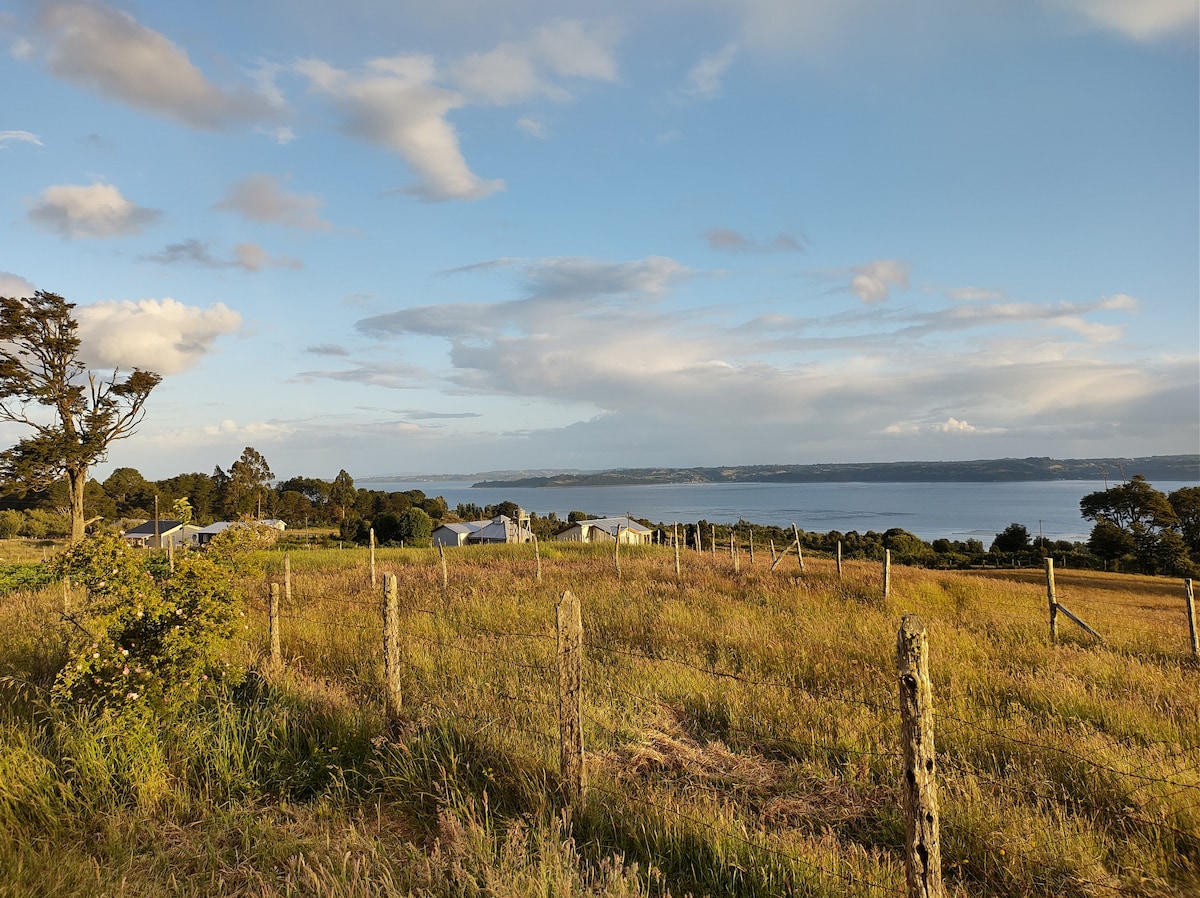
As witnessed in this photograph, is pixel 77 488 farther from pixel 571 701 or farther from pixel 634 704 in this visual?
pixel 571 701

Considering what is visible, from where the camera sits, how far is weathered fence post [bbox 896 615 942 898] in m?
3.22

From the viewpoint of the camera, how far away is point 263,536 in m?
6.89

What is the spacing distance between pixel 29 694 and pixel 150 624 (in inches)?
111

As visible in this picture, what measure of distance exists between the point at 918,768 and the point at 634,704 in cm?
448

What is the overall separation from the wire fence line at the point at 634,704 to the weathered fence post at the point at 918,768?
1.35 feet

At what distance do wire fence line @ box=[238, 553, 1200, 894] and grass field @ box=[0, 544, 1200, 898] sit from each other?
42 mm

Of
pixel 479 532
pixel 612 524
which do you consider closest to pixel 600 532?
pixel 612 524

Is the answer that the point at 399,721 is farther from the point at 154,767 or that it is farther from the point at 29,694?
the point at 29,694

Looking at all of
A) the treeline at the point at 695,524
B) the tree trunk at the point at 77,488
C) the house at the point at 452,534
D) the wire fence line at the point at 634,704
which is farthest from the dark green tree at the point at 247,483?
the wire fence line at the point at 634,704

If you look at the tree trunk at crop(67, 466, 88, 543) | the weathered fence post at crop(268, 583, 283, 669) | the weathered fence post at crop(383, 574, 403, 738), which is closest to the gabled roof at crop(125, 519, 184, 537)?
the tree trunk at crop(67, 466, 88, 543)

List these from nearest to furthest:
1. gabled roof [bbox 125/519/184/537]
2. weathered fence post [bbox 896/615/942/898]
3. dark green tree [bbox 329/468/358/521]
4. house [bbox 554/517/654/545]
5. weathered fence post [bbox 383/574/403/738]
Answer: weathered fence post [bbox 896/615/942/898]
weathered fence post [bbox 383/574/403/738]
house [bbox 554/517/654/545]
gabled roof [bbox 125/519/184/537]
dark green tree [bbox 329/468/358/521]

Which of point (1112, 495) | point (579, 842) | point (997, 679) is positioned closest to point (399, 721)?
point (579, 842)

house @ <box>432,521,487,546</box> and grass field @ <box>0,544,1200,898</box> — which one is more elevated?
grass field @ <box>0,544,1200,898</box>

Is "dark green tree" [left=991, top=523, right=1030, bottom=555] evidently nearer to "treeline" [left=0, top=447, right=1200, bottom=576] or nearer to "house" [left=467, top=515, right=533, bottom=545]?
"treeline" [left=0, top=447, right=1200, bottom=576]
